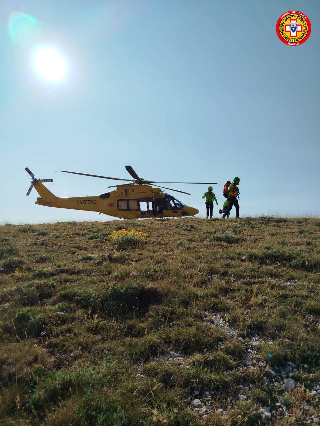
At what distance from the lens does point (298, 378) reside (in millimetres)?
4379

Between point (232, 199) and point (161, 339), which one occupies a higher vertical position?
point (232, 199)

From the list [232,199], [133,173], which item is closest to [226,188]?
[232,199]

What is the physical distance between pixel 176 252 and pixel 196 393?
5637 millimetres

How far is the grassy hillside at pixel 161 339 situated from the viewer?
3.86 meters

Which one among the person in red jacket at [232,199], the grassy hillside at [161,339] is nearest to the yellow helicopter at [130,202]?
the person in red jacket at [232,199]

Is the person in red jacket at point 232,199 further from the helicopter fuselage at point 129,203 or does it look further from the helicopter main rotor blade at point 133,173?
the helicopter main rotor blade at point 133,173

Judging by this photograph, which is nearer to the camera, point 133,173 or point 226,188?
point 226,188

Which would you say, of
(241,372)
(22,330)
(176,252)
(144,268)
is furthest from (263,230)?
(22,330)

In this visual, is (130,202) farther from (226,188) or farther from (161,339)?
(161,339)

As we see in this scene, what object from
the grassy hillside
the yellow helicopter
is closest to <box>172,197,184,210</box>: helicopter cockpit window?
the yellow helicopter

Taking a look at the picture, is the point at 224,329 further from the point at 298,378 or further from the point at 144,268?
the point at 144,268

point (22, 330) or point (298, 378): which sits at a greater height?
point (22, 330)

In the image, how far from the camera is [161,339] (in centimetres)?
521

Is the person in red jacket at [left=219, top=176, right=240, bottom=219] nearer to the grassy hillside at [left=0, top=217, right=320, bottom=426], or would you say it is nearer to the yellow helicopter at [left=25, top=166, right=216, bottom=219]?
the yellow helicopter at [left=25, top=166, right=216, bottom=219]
